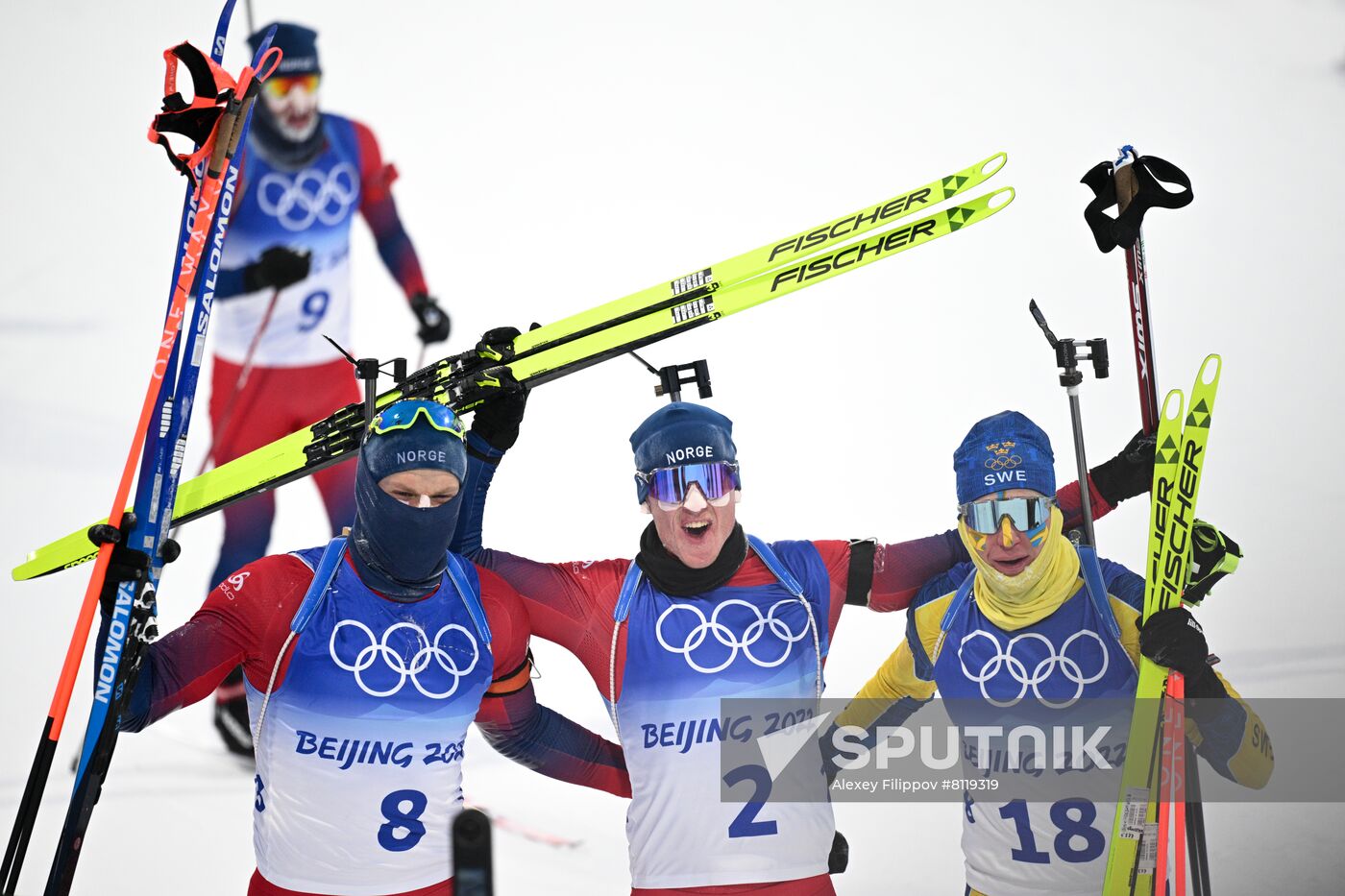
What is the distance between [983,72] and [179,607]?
423cm

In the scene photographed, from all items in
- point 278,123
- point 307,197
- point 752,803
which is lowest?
point 752,803

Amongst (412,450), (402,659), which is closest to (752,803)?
(402,659)

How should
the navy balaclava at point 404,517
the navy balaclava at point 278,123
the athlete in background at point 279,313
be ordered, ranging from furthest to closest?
1. the navy balaclava at point 278,123
2. the athlete in background at point 279,313
3. the navy balaclava at point 404,517

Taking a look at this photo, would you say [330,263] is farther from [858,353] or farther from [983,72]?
[983,72]

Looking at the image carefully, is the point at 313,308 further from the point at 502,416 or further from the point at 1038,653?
the point at 1038,653

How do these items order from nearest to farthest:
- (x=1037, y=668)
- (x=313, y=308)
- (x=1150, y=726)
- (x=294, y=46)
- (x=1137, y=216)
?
1. (x=1150, y=726)
2. (x=1037, y=668)
3. (x=1137, y=216)
4. (x=313, y=308)
5. (x=294, y=46)

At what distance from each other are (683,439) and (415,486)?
66 centimetres

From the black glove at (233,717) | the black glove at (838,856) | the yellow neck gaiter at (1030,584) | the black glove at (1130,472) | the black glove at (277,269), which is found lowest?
the black glove at (838,856)

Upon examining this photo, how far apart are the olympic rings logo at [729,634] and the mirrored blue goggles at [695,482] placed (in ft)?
0.84

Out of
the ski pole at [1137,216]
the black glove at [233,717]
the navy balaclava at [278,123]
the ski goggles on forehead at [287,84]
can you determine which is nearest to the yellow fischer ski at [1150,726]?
the ski pole at [1137,216]

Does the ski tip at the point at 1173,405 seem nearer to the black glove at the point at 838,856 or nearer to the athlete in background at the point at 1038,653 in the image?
the athlete in background at the point at 1038,653

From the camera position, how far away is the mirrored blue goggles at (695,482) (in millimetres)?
3129

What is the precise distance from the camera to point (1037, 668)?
3107 mm

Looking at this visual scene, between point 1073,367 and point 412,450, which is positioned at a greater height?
point 1073,367
